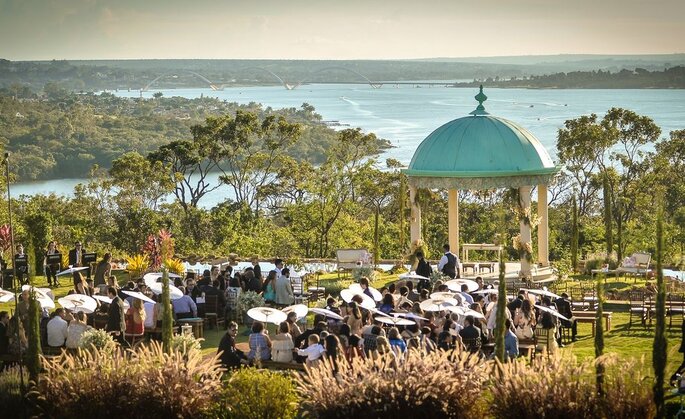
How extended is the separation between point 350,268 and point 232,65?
157 meters

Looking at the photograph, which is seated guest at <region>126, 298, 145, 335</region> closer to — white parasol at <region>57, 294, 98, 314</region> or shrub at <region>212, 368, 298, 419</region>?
white parasol at <region>57, 294, 98, 314</region>

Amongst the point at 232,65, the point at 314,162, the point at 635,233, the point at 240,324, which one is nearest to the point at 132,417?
the point at 240,324

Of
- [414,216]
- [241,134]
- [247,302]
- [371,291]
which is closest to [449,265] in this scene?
[414,216]

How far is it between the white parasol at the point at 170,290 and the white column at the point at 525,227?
33.1 feet

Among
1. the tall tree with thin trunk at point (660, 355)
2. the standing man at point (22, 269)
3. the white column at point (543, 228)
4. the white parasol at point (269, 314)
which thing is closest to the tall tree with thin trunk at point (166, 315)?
the white parasol at point (269, 314)

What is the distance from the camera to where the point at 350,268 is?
29797 mm

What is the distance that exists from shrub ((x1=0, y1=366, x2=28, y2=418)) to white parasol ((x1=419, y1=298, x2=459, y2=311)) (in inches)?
268

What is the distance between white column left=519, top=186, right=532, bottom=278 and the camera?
28.4 metres

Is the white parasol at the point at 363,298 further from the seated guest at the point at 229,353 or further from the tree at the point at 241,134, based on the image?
the tree at the point at 241,134

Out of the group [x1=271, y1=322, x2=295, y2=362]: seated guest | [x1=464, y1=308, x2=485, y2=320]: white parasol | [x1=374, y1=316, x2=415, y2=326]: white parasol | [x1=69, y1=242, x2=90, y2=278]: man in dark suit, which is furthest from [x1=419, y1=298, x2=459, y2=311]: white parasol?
[x1=69, y1=242, x2=90, y2=278]: man in dark suit

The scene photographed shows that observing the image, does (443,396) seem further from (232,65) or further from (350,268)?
(232,65)

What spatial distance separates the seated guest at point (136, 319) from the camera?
2059cm

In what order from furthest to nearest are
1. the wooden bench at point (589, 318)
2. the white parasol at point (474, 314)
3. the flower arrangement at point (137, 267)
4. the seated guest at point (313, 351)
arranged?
the flower arrangement at point (137, 267), the wooden bench at point (589, 318), the white parasol at point (474, 314), the seated guest at point (313, 351)

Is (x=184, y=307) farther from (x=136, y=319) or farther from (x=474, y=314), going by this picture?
(x=474, y=314)
